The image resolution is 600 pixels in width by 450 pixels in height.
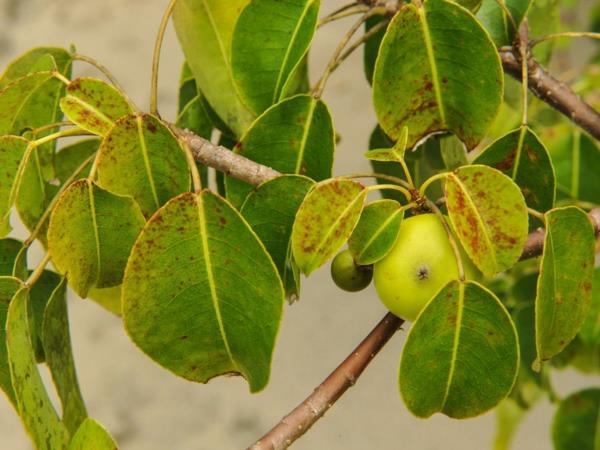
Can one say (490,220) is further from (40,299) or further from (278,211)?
(40,299)

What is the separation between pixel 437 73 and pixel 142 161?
0.68 ft

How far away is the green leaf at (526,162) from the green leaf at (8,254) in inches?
13.4

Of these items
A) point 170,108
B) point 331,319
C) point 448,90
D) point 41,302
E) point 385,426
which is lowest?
point 385,426

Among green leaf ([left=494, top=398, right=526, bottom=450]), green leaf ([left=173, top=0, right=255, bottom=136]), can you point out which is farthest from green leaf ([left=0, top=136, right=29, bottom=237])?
green leaf ([left=494, top=398, right=526, bottom=450])

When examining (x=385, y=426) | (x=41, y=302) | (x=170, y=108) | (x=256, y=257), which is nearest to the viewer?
(x=256, y=257)

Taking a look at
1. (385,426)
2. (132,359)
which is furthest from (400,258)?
(132,359)

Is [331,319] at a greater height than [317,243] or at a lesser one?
lesser

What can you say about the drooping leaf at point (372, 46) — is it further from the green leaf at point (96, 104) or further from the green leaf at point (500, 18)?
the green leaf at point (96, 104)

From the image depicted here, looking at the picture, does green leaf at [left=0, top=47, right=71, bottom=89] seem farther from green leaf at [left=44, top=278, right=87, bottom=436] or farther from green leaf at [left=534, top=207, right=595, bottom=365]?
green leaf at [left=534, top=207, right=595, bottom=365]

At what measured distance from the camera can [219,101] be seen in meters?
0.70

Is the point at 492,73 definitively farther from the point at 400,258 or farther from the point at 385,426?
the point at 385,426

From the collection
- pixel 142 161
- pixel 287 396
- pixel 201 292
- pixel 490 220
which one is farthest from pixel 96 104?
pixel 287 396

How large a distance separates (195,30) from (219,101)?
0.06m

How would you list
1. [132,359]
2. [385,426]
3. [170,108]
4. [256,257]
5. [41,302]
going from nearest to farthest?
[256,257] < [41,302] < [385,426] < [132,359] < [170,108]
